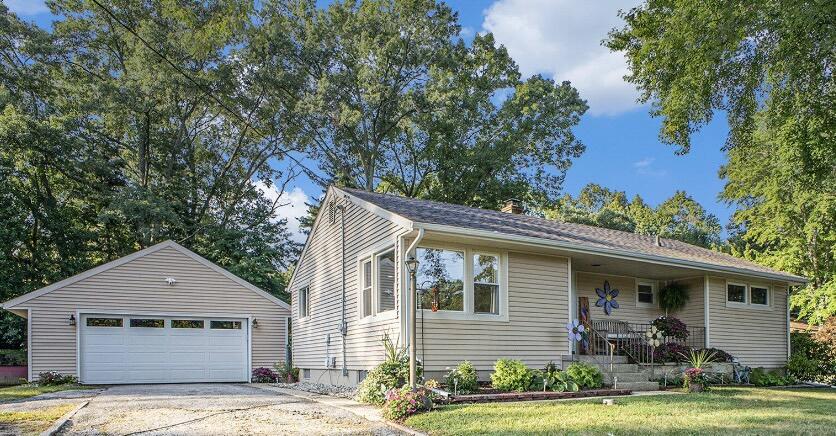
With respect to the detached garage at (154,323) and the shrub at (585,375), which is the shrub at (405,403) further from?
the detached garage at (154,323)

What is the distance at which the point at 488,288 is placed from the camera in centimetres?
1214

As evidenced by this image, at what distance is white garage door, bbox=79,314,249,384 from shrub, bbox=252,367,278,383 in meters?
0.29

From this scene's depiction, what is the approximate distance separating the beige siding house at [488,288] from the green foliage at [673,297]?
0.55 feet

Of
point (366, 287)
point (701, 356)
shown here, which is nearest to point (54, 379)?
point (366, 287)

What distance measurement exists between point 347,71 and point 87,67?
1180 cm

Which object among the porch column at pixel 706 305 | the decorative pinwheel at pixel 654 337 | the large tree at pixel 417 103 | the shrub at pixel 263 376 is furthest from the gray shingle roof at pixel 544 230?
the large tree at pixel 417 103

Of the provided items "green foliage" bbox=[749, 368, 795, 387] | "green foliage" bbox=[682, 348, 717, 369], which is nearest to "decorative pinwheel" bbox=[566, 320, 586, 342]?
"green foliage" bbox=[682, 348, 717, 369]

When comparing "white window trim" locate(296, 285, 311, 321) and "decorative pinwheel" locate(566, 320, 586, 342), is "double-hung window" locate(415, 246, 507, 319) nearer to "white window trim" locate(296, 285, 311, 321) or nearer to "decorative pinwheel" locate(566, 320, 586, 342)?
"decorative pinwheel" locate(566, 320, 586, 342)

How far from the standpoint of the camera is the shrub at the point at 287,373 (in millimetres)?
18156

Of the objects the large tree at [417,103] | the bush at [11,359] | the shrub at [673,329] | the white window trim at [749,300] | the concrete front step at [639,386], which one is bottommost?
the bush at [11,359]

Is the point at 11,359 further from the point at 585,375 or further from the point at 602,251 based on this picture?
the point at 602,251

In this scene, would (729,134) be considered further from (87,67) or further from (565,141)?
(87,67)

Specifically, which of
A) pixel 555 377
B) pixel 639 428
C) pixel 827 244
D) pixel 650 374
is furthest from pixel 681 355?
pixel 827 244

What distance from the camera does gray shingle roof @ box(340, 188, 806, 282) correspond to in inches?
480
